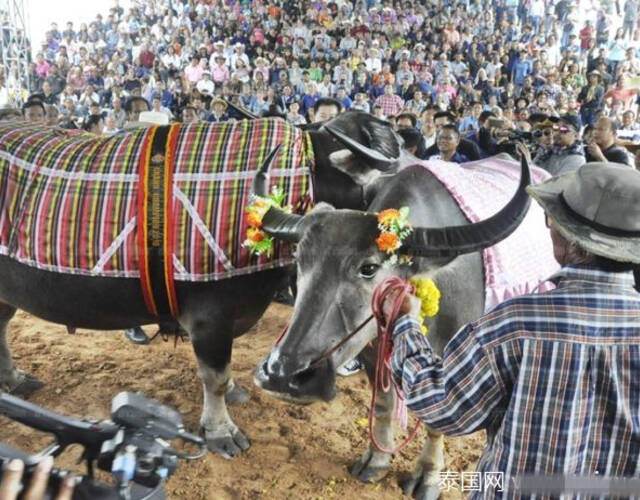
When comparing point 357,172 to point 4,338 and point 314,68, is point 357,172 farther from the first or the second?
point 314,68

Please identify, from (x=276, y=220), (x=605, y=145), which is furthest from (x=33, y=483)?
(x=605, y=145)

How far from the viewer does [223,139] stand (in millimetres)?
3191

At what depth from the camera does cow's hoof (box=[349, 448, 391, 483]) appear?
3288 mm

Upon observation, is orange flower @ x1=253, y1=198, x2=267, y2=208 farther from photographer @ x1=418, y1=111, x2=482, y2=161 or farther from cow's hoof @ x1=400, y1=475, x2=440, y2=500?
photographer @ x1=418, y1=111, x2=482, y2=161

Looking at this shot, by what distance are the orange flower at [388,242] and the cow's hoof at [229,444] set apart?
1907 mm

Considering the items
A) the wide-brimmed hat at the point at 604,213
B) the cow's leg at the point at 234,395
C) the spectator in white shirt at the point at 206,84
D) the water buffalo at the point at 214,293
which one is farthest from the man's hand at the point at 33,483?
the spectator in white shirt at the point at 206,84

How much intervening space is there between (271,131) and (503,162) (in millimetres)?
2292

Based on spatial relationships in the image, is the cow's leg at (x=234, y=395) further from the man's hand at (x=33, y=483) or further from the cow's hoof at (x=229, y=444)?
the man's hand at (x=33, y=483)

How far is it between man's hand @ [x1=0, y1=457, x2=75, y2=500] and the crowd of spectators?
904cm

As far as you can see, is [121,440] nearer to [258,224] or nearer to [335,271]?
[335,271]

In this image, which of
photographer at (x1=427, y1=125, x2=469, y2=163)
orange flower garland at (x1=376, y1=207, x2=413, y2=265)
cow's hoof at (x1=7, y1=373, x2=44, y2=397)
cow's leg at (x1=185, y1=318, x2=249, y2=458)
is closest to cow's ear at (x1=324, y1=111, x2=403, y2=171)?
orange flower garland at (x1=376, y1=207, x2=413, y2=265)

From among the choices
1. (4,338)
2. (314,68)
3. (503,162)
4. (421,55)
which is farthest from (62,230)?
(421,55)

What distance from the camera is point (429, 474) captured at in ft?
10.5

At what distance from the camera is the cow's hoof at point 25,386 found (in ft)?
13.4
